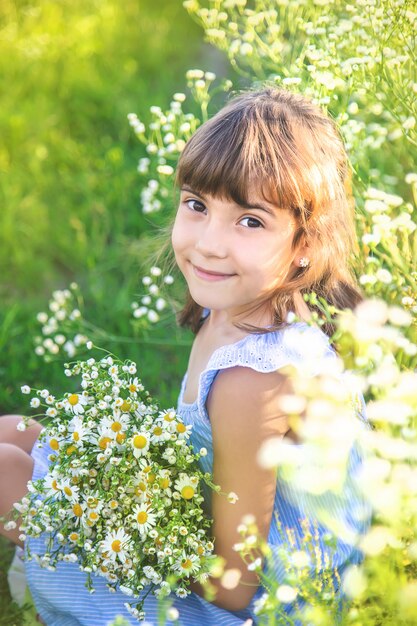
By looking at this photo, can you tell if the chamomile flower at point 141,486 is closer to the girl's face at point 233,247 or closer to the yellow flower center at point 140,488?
the yellow flower center at point 140,488

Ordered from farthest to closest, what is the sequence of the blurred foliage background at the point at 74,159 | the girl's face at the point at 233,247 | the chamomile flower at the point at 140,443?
1. the blurred foliage background at the point at 74,159
2. the girl's face at the point at 233,247
3. the chamomile flower at the point at 140,443

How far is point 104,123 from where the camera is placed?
446 cm

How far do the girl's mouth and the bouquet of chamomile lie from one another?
0.89 ft

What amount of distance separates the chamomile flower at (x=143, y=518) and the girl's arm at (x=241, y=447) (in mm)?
186

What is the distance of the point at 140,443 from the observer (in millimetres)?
1738

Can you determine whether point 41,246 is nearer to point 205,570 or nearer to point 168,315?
point 168,315

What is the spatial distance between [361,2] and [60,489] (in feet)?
4.64

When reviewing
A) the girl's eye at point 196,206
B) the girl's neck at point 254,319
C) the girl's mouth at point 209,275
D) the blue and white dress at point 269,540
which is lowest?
the blue and white dress at point 269,540

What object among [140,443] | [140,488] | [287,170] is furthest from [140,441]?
[287,170]

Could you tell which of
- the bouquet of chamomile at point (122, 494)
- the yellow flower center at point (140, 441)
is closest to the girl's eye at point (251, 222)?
the bouquet of chamomile at point (122, 494)

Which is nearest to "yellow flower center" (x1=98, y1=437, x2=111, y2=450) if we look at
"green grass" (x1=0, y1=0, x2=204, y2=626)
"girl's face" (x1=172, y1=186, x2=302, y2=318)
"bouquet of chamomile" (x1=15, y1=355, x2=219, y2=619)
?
"bouquet of chamomile" (x1=15, y1=355, x2=219, y2=619)

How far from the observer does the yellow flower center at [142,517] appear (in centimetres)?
175

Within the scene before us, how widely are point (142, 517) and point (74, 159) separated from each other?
8.96ft

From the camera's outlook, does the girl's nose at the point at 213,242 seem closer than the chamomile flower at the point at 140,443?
No
